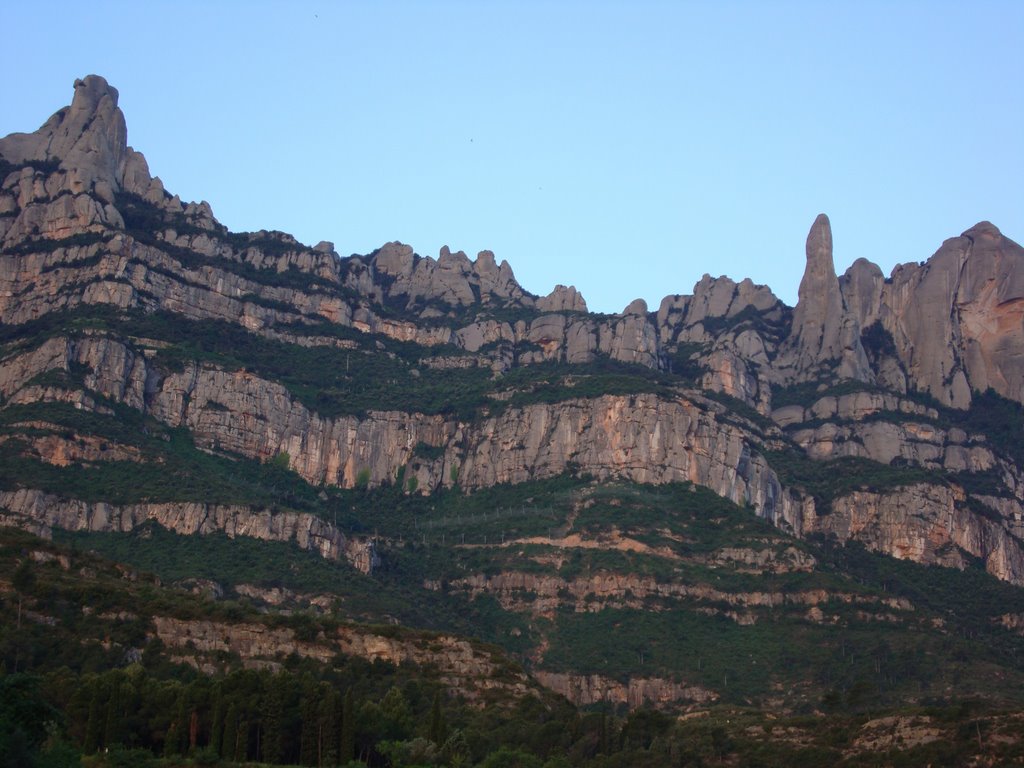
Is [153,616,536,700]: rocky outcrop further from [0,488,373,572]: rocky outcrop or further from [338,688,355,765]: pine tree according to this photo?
[0,488,373,572]: rocky outcrop

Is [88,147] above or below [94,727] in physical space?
above

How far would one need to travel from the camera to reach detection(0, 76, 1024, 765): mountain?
135 m

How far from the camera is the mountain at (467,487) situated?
135125 millimetres

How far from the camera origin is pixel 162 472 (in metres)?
147

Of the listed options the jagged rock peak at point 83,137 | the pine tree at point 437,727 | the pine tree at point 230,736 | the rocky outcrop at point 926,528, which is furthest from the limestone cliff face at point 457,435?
the pine tree at point 230,736

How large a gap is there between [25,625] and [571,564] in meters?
65.8

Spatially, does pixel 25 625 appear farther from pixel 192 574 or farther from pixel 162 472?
pixel 162 472

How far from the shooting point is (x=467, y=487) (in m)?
178

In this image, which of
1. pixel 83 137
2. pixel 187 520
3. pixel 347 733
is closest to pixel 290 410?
pixel 187 520

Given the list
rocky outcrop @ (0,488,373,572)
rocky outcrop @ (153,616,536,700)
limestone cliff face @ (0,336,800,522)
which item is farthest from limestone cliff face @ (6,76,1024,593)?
rocky outcrop @ (153,616,536,700)

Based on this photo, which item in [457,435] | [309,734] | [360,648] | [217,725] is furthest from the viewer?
[457,435]

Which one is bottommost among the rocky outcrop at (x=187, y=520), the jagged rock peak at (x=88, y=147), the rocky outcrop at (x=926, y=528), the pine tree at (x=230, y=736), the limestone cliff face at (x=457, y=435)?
the pine tree at (x=230, y=736)

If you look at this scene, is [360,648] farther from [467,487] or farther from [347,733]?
[467,487]

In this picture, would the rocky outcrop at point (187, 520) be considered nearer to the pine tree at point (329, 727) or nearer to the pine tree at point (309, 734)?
the pine tree at point (309, 734)
